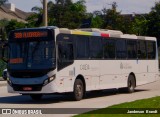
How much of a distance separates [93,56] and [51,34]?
2.98 metres

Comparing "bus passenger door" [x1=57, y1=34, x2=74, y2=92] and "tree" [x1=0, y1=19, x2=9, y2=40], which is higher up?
"tree" [x1=0, y1=19, x2=9, y2=40]

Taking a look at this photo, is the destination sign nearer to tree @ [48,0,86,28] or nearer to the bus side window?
the bus side window

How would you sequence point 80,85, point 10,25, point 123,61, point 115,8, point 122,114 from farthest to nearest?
1. point 10,25
2. point 115,8
3. point 123,61
4. point 80,85
5. point 122,114

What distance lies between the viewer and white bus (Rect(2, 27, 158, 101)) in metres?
19.3

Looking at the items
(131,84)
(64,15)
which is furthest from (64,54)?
(64,15)

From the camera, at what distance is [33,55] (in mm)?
19562

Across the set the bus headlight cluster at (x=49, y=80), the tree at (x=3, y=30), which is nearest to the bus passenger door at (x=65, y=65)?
the bus headlight cluster at (x=49, y=80)

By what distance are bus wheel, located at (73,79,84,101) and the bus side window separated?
0.93m

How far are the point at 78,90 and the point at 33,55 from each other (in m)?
2.37

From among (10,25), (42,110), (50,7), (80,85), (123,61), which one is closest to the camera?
(42,110)

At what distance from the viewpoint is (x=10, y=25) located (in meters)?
90.8

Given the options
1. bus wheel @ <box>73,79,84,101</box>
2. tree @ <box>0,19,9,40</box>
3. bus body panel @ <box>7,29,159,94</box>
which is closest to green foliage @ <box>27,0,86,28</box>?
tree @ <box>0,19,9,40</box>

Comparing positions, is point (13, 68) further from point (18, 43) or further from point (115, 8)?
point (115, 8)

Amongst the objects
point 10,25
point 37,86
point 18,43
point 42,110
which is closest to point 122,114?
point 42,110
